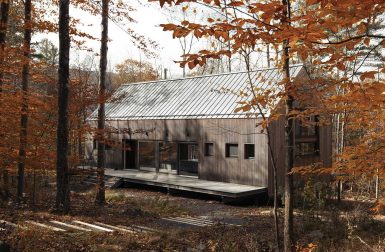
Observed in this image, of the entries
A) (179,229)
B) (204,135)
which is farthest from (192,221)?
(204,135)

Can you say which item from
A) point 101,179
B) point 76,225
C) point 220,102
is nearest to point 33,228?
point 76,225

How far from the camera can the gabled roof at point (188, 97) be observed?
1717 centimetres

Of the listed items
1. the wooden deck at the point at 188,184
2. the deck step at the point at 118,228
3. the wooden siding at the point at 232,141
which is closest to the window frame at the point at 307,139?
the wooden siding at the point at 232,141

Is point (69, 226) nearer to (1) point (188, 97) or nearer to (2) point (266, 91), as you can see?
(2) point (266, 91)

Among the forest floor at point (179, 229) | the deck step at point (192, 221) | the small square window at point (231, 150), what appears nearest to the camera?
the forest floor at point (179, 229)

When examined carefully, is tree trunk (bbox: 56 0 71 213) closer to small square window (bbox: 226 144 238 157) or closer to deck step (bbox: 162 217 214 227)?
deck step (bbox: 162 217 214 227)

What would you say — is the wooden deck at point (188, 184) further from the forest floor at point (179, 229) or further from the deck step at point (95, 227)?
the deck step at point (95, 227)

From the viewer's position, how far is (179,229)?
999cm

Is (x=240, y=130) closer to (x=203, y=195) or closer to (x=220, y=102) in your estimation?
(x=220, y=102)

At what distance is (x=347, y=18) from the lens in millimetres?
2438

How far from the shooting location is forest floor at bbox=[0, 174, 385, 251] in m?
7.00

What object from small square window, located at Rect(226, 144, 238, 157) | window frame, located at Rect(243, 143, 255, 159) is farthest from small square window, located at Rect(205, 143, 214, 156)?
window frame, located at Rect(243, 143, 255, 159)

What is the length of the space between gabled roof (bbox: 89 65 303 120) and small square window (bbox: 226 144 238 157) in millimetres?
1412

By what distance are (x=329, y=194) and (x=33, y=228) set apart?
40.1ft
